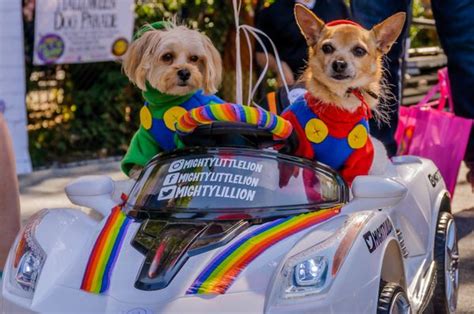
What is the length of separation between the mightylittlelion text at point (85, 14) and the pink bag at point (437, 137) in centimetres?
317

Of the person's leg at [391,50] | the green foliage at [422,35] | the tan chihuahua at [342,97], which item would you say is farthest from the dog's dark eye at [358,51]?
the green foliage at [422,35]

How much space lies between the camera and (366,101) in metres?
5.34

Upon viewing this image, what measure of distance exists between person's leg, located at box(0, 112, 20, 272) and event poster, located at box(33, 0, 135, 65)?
3.64 m

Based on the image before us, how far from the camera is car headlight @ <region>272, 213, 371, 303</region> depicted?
3797mm

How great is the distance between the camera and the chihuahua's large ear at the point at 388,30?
536 centimetres

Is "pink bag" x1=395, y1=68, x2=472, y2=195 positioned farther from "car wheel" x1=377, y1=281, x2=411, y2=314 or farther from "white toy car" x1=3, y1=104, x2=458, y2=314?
"car wheel" x1=377, y1=281, x2=411, y2=314

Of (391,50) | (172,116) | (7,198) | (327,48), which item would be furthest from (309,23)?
(7,198)

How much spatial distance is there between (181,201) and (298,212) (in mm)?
481

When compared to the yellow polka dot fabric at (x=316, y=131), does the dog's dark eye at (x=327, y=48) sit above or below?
above

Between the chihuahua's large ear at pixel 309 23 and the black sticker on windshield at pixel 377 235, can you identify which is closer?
the black sticker on windshield at pixel 377 235

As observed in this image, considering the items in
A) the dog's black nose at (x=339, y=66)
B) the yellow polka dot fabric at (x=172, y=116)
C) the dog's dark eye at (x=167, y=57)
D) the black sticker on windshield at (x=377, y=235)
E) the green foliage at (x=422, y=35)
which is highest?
the dog's black nose at (x=339, y=66)

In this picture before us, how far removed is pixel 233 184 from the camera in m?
4.40

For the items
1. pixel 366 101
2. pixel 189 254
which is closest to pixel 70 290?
pixel 189 254

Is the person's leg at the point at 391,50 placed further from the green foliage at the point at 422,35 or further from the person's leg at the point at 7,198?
the green foliage at the point at 422,35
